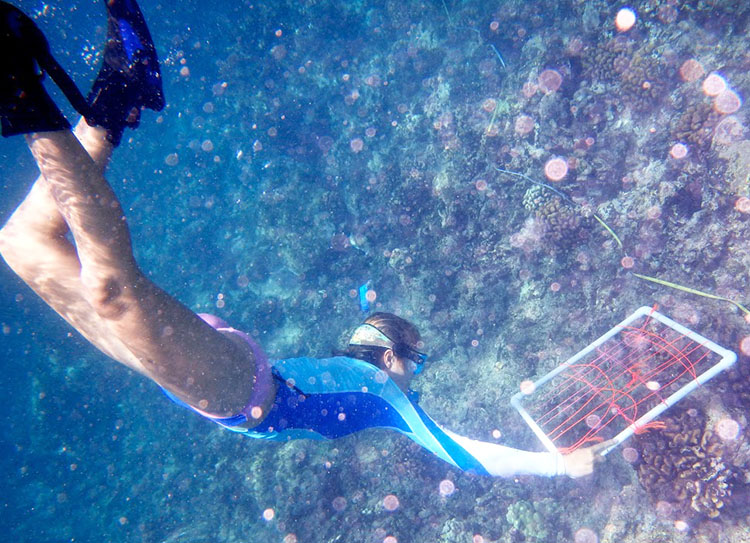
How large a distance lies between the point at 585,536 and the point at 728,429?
2110mm

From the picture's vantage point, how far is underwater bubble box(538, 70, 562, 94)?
6.68 metres

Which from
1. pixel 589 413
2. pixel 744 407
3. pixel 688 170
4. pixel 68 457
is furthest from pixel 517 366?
pixel 68 457

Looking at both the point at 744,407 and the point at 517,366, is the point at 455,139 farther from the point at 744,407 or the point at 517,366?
the point at 744,407

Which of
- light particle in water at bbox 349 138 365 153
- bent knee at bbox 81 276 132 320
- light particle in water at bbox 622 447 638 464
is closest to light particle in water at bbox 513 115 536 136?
light particle in water at bbox 349 138 365 153

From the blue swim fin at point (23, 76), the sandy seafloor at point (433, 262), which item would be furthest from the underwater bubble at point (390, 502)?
the blue swim fin at point (23, 76)

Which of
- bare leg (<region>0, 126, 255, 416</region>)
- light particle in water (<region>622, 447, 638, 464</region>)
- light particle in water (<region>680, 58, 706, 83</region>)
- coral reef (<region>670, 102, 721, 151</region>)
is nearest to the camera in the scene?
bare leg (<region>0, 126, 255, 416</region>)

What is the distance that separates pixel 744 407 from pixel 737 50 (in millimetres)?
5128

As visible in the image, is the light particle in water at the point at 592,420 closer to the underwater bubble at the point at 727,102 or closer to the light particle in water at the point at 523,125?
the underwater bubble at the point at 727,102

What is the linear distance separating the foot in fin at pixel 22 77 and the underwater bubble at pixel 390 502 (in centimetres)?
604

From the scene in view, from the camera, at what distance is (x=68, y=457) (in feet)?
33.6

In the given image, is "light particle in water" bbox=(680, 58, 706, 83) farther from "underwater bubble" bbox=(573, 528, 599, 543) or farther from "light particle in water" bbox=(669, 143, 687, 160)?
"underwater bubble" bbox=(573, 528, 599, 543)

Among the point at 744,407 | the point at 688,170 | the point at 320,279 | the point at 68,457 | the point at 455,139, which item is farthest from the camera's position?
the point at 68,457

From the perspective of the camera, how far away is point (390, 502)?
18.4ft

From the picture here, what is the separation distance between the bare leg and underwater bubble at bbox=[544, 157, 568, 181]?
584 cm
